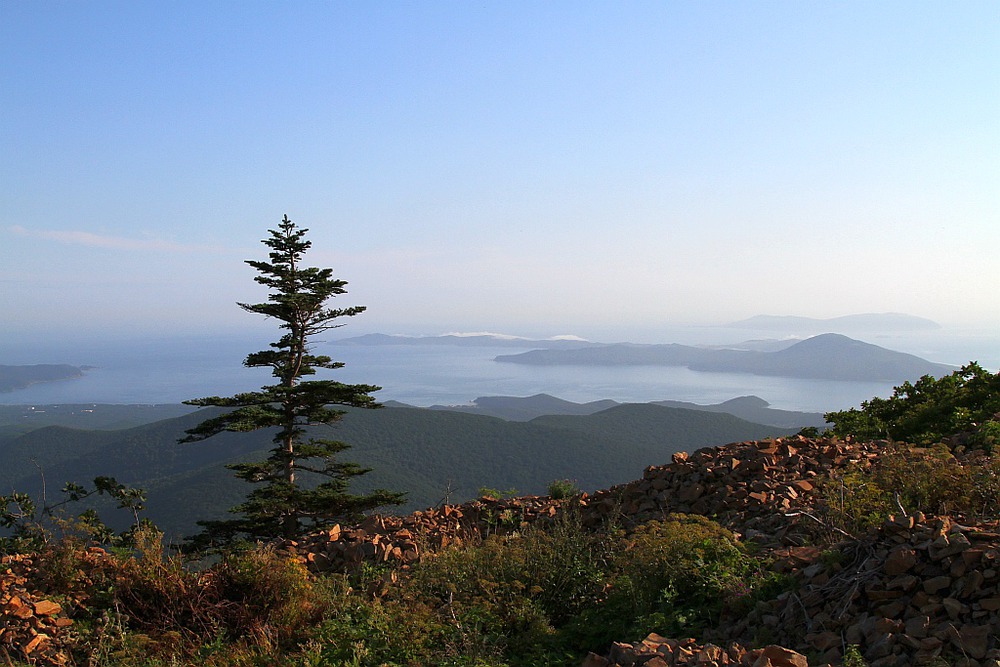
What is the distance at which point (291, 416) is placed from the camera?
50.3 feet

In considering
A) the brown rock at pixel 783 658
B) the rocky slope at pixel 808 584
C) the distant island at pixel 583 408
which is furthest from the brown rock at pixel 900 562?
the distant island at pixel 583 408

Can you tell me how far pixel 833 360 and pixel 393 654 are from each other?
190 m

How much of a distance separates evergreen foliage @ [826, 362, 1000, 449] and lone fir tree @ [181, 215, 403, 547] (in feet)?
34.0

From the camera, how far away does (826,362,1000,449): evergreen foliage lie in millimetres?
9914

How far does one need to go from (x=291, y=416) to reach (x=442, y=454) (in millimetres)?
40617

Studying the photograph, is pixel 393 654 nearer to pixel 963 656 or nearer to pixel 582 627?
pixel 582 627

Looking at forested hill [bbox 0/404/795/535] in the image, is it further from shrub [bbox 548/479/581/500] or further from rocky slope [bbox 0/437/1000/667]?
rocky slope [bbox 0/437/1000/667]

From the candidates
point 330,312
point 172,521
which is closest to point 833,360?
point 172,521

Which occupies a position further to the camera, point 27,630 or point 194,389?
point 194,389

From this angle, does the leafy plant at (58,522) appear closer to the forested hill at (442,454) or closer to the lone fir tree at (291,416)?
the lone fir tree at (291,416)

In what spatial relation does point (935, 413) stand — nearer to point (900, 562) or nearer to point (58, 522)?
point (900, 562)

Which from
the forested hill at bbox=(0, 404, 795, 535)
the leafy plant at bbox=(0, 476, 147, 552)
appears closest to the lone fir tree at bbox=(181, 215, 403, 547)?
the leafy plant at bbox=(0, 476, 147, 552)

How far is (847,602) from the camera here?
14.5 feet

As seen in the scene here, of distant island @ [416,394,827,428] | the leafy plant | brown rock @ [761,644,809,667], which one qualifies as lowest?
distant island @ [416,394,827,428]
